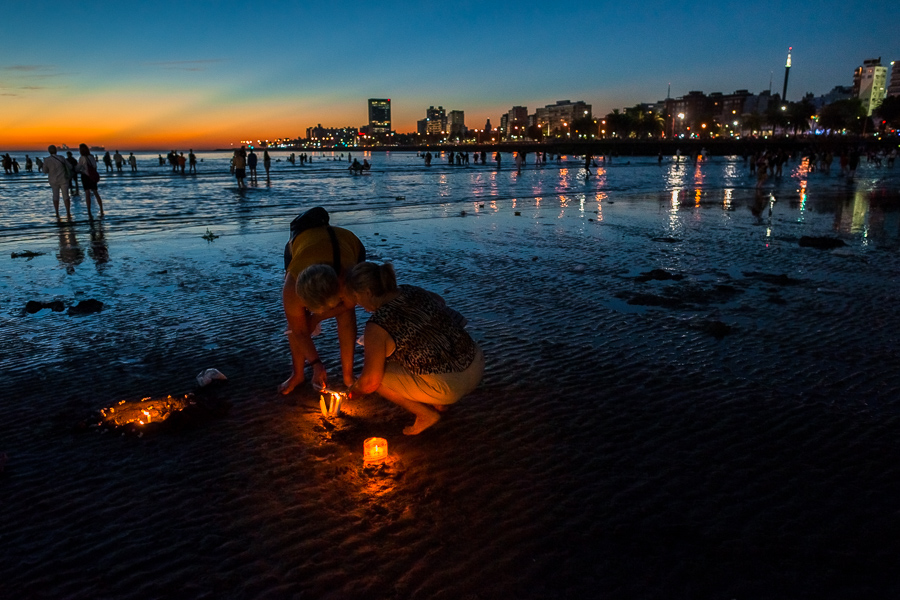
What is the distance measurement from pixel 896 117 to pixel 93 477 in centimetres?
15108

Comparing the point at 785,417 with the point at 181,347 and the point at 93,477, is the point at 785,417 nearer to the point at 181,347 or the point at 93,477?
the point at 93,477

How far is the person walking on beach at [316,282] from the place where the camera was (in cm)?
379

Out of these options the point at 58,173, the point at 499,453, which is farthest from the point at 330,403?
the point at 58,173

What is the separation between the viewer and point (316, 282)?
Answer: 12.3 feet

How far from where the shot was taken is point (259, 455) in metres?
4.03

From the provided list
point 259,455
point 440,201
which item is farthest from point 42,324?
point 440,201

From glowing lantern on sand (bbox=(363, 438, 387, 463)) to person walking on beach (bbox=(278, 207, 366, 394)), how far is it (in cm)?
80

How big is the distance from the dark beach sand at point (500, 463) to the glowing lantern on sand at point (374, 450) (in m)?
0.10

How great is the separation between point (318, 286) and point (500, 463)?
1.72 metres

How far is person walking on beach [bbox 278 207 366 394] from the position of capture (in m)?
3.79

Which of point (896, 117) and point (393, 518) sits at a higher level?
point (896, 117)

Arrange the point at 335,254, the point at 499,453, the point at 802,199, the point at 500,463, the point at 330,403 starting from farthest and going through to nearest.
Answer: the point at 802,199 → the point at 330,403 → the point at 335,254 → the point at 499,453 → the point at 500,463

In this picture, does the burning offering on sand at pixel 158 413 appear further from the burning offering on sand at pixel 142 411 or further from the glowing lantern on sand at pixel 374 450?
the glowing lantern on sand at pixel 374 450

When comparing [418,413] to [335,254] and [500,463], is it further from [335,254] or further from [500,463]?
[335,254]
